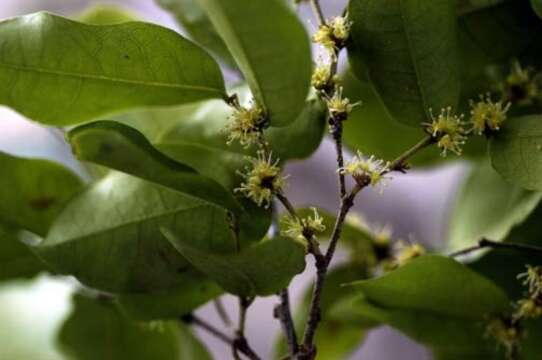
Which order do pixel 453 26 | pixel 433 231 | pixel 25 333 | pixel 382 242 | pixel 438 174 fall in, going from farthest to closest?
pixel 438 174, pixel 433 231, pixel 25 333, pixel 382 242, pixel 453 26

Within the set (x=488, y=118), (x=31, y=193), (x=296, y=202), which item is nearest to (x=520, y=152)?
(x=488, y=118)

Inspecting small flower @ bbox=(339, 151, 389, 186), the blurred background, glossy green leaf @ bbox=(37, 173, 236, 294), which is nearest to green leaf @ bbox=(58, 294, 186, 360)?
glossy green leaf @ bbox=(37, 173, 236, 294)

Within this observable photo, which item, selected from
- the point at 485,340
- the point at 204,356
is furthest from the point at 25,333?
the point at 485,340

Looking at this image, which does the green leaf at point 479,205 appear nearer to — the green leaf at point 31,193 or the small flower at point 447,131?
the small flower at point 447,131

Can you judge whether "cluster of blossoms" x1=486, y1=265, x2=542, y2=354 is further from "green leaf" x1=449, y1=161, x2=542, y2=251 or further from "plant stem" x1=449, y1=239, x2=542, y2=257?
"green leaf" x1=449, y1=161, x2=542, y2=251

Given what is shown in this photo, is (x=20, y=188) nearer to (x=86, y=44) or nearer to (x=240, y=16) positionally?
(x=86, y=44)

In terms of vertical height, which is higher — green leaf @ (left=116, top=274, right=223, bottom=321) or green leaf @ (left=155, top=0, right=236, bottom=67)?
green leaf @ (left=155, top=0, right=236, bottom=67)

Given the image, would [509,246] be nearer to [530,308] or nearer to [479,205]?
[530,308]
